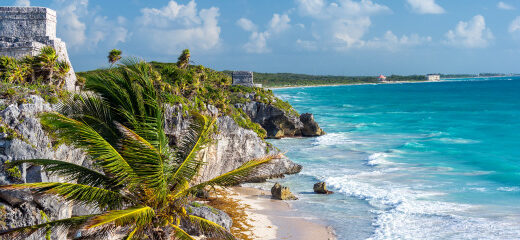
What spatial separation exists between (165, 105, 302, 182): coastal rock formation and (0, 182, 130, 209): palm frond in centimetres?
980

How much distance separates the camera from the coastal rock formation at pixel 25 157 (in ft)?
30.0

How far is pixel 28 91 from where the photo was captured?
40.0ft

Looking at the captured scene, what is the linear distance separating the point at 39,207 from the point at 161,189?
3.79 meters

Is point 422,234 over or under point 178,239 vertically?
under

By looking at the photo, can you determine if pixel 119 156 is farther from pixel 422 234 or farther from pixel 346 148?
pixel 346 148

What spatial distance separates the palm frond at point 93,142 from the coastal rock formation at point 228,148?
991 cm


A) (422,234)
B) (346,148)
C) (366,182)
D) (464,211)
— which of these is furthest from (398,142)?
(422,234)

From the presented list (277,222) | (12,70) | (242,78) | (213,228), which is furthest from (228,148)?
(242,78)

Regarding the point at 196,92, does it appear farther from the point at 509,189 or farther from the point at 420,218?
the point at 509,189

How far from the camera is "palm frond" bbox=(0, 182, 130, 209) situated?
6836 mm

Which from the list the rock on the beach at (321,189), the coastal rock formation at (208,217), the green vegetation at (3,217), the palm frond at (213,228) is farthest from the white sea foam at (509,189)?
the green vegetation at (3,217)

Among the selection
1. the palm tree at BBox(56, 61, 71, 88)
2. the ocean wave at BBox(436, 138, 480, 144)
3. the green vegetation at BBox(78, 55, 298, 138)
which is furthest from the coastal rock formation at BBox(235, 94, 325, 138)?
the palm tree at BBox(56, 61, 71, 88)

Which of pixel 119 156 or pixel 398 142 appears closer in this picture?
pixel 119 156

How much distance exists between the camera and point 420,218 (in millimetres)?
16281
